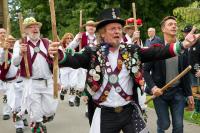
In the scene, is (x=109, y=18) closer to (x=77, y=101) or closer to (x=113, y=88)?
(x=113, y=88)

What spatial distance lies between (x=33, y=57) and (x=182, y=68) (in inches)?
101

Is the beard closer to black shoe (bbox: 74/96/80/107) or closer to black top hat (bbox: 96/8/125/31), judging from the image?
black top hat (bbox: 96/8/125/31)

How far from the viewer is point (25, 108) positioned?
838 centimetres

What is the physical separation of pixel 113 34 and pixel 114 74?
0.41 m

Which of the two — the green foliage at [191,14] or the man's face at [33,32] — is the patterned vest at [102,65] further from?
the green foliage at [191,14]

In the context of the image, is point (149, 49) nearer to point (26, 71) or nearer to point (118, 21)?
point (118, 21)

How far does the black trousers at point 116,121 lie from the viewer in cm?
515

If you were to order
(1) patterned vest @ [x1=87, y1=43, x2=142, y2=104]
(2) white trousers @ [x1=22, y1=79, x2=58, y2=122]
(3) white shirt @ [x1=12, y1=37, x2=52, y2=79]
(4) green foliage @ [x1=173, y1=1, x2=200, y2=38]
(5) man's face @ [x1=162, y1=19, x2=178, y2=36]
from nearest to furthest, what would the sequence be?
(1) patterned vest @ [x1=87, y1=43, x2=142, y2=104] < (5) man's face @ [x1=162, y1=19, x2=178, y2=36] < (3) white shirt @ [x1=12, y1=37, x2=52, y2=79] < (2) white trousers @ [x1=22, y1=79, x2=58, y2=122] < (4) green foliage @ [x1=173, y1=1, x2=200, y2=38]

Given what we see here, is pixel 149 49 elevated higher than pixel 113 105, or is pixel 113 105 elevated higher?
pixel 149 49

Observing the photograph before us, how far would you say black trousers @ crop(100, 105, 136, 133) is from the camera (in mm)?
5152

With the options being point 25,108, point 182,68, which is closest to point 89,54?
point 182,68

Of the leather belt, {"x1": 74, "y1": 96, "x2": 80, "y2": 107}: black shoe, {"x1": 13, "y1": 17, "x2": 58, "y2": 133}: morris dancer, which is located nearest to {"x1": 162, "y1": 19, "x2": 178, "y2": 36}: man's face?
the leather belt

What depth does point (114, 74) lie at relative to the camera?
5113 mm

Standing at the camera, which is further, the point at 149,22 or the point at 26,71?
the point at 149,22
